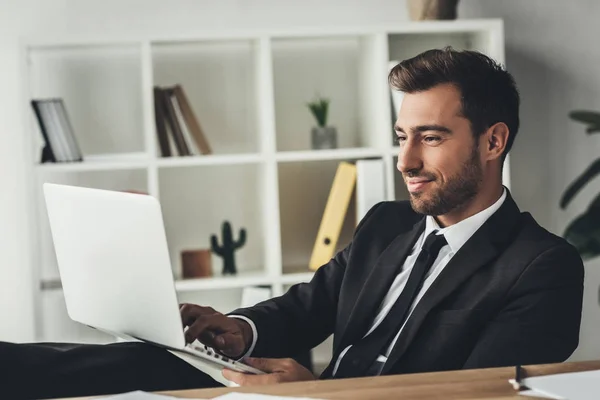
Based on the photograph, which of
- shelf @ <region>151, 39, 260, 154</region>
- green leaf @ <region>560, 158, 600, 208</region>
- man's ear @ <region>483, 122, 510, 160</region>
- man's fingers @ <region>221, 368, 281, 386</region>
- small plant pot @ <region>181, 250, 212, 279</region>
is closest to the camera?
man's fingers @ <region>221, 368, 281, 386</region>

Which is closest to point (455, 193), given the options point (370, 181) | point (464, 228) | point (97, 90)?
point (464, 228)

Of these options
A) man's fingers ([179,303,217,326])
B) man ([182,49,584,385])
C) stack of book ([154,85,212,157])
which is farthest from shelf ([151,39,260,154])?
man's fingers ([179,303,217,326])

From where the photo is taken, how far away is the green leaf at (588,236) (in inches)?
128

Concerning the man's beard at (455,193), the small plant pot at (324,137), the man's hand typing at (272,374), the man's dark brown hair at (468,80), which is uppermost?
the man's dark brown hair at (468,80)

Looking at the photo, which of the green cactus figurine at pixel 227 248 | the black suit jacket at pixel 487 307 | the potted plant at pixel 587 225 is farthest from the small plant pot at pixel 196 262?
the black suit jacket at pixel 487 307

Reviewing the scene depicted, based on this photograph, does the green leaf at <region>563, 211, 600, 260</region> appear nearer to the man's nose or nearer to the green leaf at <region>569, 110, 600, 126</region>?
the green leaf at <region>569, 110, 600, 126</region>

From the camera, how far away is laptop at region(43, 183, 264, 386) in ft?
5.04

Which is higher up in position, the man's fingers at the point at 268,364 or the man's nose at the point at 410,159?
the man's nose at the point at 410,159

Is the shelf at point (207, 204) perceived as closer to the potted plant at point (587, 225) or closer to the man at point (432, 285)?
the potted plant at point (587, 225)

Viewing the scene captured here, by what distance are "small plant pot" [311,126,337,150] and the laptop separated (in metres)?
1.77

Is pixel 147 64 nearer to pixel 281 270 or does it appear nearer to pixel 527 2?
pixel 281 270

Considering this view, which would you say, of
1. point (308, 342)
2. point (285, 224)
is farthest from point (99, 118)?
point (308, 342)

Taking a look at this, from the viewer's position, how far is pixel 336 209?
3367 millimetres

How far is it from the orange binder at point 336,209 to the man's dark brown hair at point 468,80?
1324 millimetres
